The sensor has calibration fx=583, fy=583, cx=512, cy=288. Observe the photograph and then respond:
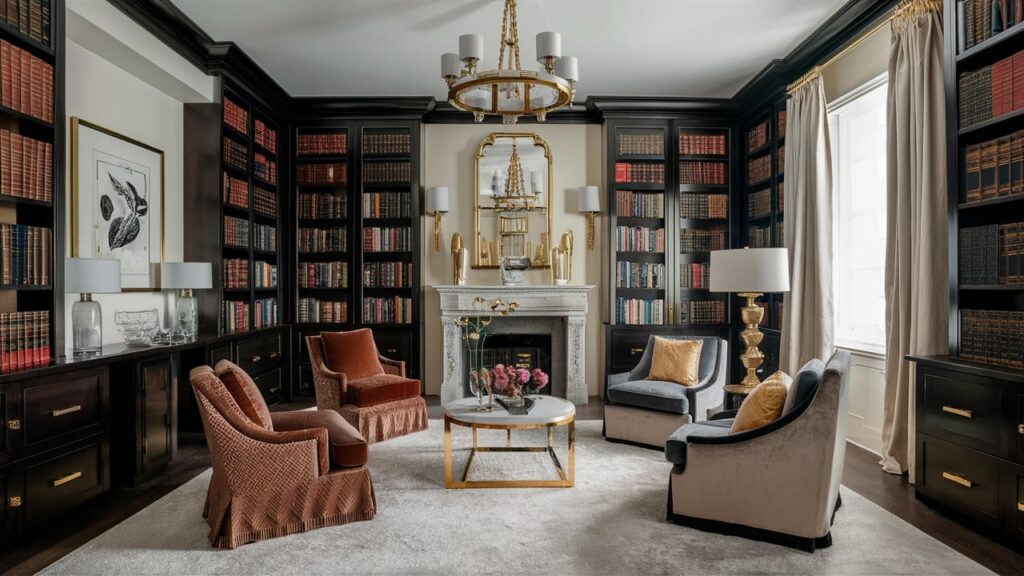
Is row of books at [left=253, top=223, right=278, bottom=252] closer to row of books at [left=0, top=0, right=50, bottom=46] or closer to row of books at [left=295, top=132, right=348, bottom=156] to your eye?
row of books at [left=295, top=132, right=348, bottom=156]

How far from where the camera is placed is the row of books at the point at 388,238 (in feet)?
21.2

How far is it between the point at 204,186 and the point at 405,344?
252cm

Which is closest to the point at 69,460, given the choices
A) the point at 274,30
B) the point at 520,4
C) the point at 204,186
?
the point at 204,186

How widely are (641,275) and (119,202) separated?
4.85 metres

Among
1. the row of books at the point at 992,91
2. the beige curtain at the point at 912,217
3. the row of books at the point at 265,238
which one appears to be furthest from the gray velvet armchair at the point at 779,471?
the row of books at the point at 265,238

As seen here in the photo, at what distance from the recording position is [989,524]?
2785 millimetres

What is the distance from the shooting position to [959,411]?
2982 millimetres

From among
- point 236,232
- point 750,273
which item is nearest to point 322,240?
point 236,232

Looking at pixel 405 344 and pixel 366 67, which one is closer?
pixel 366 67

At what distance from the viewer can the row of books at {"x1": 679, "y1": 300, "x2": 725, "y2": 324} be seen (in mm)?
6406

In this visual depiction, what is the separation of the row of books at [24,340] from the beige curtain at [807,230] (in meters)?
5.14

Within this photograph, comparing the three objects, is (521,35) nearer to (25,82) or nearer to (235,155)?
(235,155)

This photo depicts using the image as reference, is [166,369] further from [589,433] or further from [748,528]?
[748,528]

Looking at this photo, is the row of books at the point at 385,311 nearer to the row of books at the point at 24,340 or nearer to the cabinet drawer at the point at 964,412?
the row of books at the point at 24,340
